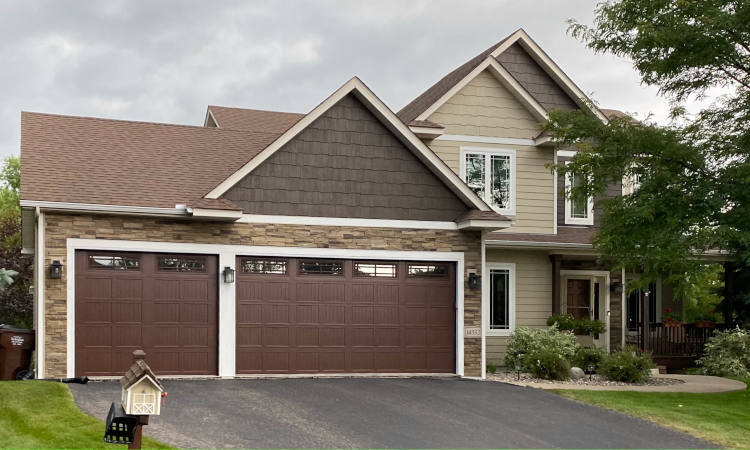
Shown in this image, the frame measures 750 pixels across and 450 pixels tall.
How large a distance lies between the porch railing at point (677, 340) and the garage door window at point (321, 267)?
341 inches

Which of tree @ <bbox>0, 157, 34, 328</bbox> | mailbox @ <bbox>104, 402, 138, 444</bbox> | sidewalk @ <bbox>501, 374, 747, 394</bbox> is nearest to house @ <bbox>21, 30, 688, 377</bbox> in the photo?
sidewalk @ <bbox>501, 374, 747, 394</bbox>

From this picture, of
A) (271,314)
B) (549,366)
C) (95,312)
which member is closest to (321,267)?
(271,314)

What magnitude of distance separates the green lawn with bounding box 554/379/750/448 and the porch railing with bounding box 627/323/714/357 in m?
4.83

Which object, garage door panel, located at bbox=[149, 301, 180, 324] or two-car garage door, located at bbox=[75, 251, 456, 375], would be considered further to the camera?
garage door panel, located at bbox=[149, 301, 180, 324]

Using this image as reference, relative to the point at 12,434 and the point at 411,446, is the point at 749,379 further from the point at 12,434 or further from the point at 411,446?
the point at 12,434

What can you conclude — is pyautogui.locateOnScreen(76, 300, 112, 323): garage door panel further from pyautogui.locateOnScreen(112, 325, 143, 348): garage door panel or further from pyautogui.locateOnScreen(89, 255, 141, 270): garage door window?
pyautogui.locateOnScreen(89, 255, 141, 270): garage door window

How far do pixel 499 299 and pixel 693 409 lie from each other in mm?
6737

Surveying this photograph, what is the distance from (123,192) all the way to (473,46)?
51.4ft

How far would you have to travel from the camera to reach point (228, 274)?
15.8 metres

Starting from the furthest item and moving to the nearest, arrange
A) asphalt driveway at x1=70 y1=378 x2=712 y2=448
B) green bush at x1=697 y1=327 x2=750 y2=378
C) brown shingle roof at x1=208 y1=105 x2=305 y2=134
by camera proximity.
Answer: brown shingle roof at x1=208 y1=105 x2=305 y2=134 → green bush at x1=697 y1=327 x2=750 y2=378 → asphalt driveway at x1=70 y1=378 x2=712 y2=448

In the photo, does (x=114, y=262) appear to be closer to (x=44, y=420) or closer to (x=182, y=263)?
(x=182, y=263)

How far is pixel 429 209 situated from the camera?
56.1ft

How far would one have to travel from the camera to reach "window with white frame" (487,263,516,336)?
20.0m

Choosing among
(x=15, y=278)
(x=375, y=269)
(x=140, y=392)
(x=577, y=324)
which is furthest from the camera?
(x=15, y=278)
